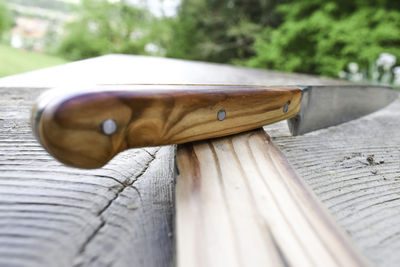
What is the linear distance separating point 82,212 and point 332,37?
611 centimetres

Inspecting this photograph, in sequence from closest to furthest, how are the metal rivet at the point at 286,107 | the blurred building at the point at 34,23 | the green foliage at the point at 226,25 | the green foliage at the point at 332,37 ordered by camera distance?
1. the metal rivet at the point at 286,107
2. the green foliage at the point at 332,37
3. the green foliage at the point at 226,25
4. the blurred building at the point at 34,23

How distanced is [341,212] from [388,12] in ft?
20.8

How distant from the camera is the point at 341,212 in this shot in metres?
0.41

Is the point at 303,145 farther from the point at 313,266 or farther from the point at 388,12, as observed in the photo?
the point at 388,12

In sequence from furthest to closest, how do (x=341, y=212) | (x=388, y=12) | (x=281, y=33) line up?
(x=281, y=33)
(x=388, y=12)
(x=341, y=212)

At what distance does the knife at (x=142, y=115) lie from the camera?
29cm

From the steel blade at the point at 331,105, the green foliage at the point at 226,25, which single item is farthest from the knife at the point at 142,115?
the green foliage at the point at 226,25

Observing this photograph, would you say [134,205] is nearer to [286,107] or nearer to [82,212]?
[82,212]

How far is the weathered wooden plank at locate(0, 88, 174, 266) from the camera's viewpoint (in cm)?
29

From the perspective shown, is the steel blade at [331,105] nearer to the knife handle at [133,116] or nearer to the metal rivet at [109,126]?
the knife handle at [133,116]

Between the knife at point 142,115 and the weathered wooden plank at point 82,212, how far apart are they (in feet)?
0.23

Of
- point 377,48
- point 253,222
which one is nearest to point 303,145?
point 253,222

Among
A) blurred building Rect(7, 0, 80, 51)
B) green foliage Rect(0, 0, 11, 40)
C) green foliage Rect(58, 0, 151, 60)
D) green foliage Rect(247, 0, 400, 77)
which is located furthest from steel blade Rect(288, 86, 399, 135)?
blurred building Rect(7, 0, 80, 51)

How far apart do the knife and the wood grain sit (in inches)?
2.2
